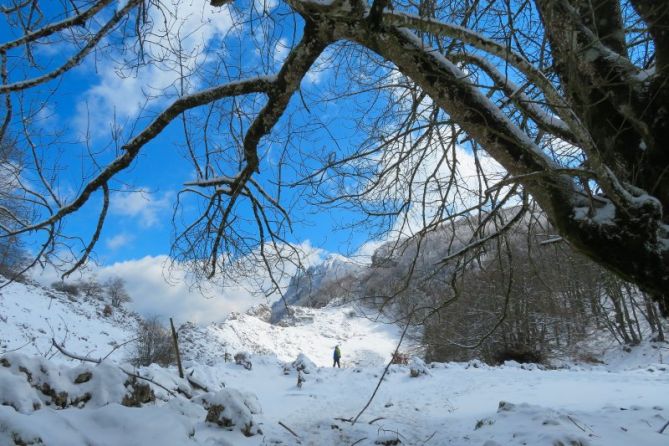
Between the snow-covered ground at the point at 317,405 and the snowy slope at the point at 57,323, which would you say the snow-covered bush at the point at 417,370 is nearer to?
the snow-covered ground at the point at 317,405

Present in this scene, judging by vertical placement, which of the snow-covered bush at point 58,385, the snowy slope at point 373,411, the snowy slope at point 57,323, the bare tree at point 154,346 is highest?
the snowy slope at point 57,323

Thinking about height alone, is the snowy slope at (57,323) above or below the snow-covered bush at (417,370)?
above

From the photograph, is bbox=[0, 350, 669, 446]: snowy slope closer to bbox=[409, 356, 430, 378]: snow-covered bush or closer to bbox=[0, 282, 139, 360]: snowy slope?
bbox=[409, 356, 430, 378]: snow-covered bush

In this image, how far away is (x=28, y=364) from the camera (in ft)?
11.4

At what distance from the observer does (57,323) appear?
19891 mm

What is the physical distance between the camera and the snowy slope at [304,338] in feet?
A: 74.2

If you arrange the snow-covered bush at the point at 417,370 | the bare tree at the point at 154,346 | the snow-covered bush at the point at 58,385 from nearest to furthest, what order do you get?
the snow-covered bush at the point at 58,385, the snow-covered bush at the point at 417,370, the bare tree at the point at 154,346

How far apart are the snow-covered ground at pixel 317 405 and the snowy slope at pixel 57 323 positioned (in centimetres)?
148

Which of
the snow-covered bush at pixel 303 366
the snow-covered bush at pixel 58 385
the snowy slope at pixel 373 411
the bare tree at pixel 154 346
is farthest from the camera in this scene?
the bare tree at pixel 154 346

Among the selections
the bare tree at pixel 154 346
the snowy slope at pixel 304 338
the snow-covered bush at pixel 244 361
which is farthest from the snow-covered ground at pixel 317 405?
the snowy slope at pixel 304 338

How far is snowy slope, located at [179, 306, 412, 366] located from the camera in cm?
2262

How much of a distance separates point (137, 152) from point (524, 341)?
17738 mm

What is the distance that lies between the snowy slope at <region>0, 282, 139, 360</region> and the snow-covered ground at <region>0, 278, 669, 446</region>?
1482 millimetres

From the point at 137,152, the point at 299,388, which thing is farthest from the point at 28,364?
the point at 299,388
